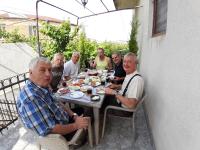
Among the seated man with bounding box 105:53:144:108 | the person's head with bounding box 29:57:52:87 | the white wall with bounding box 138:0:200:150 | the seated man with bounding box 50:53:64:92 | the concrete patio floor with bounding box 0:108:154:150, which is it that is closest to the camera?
the white wall with bounding box 138:0:200:150

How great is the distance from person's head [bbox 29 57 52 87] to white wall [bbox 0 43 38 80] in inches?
322

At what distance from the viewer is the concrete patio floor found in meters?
2.43

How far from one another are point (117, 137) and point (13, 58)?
8.68 meters

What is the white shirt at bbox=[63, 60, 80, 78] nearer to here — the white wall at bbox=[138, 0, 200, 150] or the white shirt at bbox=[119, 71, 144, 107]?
the white shirt at bbox=[119, 71, 144, 107]

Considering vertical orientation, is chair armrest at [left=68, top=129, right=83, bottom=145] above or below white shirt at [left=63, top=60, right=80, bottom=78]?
below

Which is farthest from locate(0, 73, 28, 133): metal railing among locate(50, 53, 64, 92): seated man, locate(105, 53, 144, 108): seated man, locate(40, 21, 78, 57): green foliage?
locate(40, 21, 78, 57): green foliage

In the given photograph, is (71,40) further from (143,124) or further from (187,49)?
(187,49)

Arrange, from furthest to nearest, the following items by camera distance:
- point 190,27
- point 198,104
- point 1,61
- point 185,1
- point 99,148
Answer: point 1,61 < point 99,148 < point 185,1 < point 190,27 < point 198,104

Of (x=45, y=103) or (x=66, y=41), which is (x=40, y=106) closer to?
(x=45, y=103)

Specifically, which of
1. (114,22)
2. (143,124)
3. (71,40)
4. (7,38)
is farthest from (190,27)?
(7,38)

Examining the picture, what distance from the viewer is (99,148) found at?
7.86 ft

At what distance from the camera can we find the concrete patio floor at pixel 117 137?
95.8 inches

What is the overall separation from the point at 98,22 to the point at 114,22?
1362 millimetres

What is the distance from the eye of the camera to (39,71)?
1755mm
